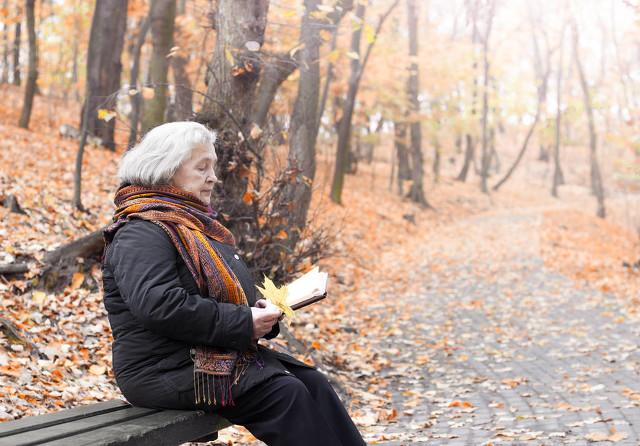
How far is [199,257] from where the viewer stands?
9.86 feet

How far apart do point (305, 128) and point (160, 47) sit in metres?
4.96

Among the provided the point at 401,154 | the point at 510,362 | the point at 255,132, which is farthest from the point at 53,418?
the point at 401,154

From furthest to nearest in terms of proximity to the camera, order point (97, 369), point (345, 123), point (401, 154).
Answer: point (401, 154) < point (345, 123) < point (97, 369)

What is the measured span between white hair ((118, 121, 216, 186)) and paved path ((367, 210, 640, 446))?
264 cm

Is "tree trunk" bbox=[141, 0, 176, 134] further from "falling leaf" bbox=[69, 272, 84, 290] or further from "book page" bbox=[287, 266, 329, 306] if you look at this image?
"book page" bbox=[287, 266, 329, 306]

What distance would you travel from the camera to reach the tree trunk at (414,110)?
934 inches

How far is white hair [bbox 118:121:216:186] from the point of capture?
3117 mm

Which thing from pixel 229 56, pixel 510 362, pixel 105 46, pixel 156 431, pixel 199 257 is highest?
pixel 105 46

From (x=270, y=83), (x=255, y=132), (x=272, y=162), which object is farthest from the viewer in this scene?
(x=270, y=83)

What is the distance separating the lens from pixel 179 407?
300 centimetres

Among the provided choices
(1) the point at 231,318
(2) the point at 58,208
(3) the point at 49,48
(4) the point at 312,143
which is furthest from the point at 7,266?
(3) the point at 49,48

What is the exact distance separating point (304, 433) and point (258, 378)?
30cm

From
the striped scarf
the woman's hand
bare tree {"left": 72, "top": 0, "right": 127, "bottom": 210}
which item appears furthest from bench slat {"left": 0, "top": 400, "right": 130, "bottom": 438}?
bare tree {"left": 72, "top": 0, "right": 127, "bottom": 210}

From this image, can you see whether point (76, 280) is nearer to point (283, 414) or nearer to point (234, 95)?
point (234, 95)
